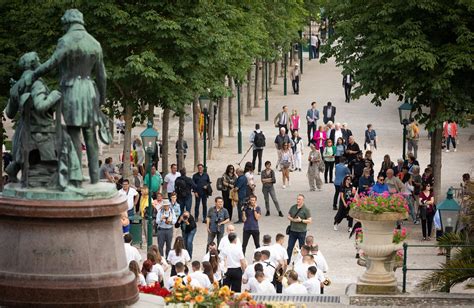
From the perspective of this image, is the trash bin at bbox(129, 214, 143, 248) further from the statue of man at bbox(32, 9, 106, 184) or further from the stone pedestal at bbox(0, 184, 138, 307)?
the stone pedestal at bbox(0, 184, 138, 307)

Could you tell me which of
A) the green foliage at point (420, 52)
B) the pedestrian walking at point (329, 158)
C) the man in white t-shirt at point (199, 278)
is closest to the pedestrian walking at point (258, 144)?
the pedestrian walking at point (329, 158)

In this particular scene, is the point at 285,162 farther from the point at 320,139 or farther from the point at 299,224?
the point at 299,224

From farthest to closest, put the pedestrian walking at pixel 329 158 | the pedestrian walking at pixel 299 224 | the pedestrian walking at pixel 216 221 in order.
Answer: the pedestrian walking at pixel 329 158
the pedestrian walking at pixel 216 221
the pedestrian walking at pixel 299 224

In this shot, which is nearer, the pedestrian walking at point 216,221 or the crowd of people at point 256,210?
the crowd of people at point 256,210

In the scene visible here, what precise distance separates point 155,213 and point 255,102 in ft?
117

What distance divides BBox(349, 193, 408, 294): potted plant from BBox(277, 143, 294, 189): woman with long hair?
16784mm

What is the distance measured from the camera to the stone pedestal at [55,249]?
22500mm

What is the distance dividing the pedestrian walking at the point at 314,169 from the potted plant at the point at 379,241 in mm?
16264

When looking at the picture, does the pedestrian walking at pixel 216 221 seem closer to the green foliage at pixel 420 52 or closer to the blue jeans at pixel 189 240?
the blue jeans at pixel 189 240

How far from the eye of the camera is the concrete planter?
104ft

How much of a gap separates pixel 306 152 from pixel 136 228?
785 inches

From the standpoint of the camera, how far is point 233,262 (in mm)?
31891

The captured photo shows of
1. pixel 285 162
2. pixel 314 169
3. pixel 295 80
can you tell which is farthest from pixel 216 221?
pixel 295 80

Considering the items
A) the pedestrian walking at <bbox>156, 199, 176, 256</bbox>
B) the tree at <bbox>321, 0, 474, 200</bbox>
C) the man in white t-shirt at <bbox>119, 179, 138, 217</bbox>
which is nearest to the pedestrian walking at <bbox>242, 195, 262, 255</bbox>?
the pedestrian walking at <bbox>156, 199, 176, 256</bbox>
